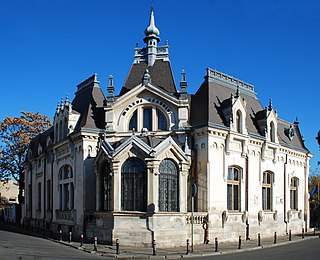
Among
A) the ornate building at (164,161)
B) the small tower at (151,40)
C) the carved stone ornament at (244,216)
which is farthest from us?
the small tower at (151,40)

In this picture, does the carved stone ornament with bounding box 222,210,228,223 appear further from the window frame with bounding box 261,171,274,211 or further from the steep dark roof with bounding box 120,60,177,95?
the steep dark roof with bounding box 120,60,177,95

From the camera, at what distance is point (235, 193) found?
31906 millimetres

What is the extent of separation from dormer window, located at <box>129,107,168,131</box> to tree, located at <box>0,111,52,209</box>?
1113 inches

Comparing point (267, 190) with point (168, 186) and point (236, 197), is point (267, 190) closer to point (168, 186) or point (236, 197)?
point (236, 197)

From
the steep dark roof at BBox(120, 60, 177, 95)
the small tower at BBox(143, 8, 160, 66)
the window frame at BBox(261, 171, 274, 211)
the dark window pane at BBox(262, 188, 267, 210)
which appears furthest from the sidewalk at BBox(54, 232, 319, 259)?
the small tower at BBox(143, 8, 160, 66)

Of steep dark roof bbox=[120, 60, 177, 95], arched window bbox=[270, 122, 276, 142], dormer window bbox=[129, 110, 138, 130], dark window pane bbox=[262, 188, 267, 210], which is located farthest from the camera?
arched window bbox=[270, 122, 276, 142]

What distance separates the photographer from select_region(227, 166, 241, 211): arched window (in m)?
31.4

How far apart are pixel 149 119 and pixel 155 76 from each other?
381cm

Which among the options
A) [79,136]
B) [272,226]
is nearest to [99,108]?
[79,136]

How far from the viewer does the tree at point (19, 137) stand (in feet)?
183

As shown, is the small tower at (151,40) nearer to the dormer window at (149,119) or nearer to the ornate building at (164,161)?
the ornate building at (164,161)

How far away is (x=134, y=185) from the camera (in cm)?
2758

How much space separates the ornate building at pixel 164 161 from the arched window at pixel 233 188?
0.23 feet

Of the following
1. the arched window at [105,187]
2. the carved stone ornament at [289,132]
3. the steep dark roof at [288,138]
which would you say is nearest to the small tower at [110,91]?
the arched window at [105,187]
